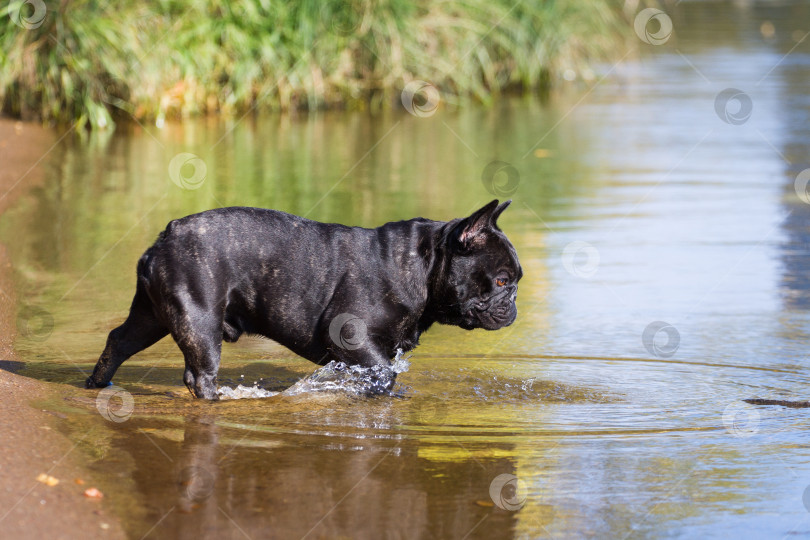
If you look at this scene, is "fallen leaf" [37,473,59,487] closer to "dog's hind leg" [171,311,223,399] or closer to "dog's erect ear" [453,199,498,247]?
"dog's hind leg" [171,311,223,399]

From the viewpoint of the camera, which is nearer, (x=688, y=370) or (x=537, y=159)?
(x=688, y=370)

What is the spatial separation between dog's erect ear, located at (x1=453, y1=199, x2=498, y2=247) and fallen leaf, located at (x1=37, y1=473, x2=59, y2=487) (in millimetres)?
2572

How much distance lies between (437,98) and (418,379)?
14.2 m

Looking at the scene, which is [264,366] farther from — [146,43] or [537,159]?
[146,43]

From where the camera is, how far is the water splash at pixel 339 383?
6176 millimetres

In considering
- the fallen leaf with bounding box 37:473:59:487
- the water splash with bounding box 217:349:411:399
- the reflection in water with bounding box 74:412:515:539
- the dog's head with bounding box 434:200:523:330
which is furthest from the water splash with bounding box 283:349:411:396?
the fallen leaf with bounding box 37:473:59:487

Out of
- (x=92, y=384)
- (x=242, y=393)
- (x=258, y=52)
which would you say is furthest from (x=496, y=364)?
(x=258, y=52)

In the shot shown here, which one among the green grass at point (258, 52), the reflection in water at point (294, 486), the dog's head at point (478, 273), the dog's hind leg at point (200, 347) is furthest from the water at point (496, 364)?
the green grass at point (258, 52)

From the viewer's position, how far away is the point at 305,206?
11.4 m

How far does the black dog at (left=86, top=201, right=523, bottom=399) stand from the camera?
5938 millimetres

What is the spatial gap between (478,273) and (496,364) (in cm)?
84

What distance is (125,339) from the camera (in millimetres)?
6309

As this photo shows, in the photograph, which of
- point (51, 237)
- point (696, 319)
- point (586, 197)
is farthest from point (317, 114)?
point (696, 319)

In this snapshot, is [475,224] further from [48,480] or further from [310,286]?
[48,480]
